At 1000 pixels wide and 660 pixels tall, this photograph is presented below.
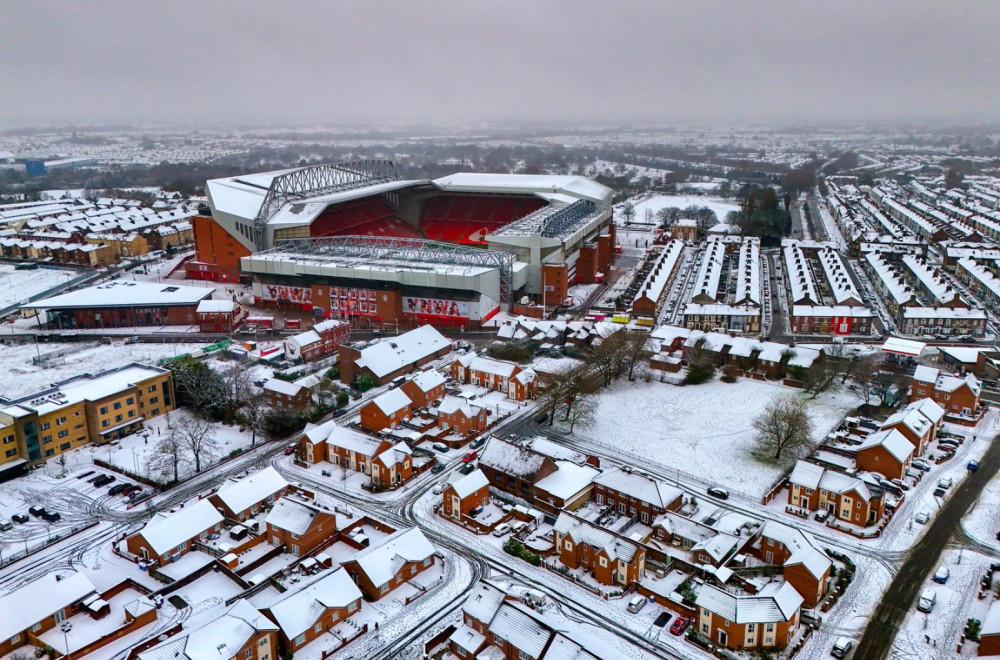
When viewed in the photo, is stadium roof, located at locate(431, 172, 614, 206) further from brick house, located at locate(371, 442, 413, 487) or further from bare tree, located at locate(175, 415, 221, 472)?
brick house, located at locate(371, 442, 413, 487)

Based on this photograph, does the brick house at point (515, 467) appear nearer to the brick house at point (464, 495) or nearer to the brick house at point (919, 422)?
the brick house at point (464, 495)

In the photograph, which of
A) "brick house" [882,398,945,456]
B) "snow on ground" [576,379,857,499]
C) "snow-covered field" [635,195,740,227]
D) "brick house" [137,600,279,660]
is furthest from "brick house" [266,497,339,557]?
"snow-covered field" [635,195,740,227]

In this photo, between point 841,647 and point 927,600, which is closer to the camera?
point 841,647

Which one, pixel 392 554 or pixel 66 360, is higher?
pixel 66 360

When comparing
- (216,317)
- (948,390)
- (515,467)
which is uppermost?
(216,317)

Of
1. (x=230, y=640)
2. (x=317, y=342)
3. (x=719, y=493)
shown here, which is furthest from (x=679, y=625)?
(x=317, y=342)

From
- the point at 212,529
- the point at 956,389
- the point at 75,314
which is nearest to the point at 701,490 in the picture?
the point at 956,389

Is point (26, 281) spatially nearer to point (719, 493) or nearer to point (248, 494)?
point (248, 494)
